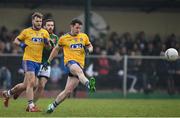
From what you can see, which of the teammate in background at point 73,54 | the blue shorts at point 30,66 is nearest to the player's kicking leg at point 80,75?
the teammate in background at point 73,54

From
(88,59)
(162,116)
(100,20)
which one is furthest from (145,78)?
(162,116)

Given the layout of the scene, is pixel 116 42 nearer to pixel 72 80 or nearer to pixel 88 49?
pixel 88 49

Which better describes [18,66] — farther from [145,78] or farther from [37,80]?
[37,80]

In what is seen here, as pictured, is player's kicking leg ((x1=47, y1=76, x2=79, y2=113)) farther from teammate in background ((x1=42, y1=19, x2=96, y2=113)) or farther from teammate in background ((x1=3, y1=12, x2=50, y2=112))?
teammate in background ((x1=3, y1=12, x2=50, y2=112))

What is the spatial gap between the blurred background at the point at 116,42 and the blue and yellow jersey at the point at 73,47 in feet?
34.1

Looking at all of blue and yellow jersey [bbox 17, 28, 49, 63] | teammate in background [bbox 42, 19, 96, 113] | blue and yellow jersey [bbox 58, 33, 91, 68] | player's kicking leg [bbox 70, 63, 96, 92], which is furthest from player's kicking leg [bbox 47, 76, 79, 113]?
blue and yellow jersey [bbox 17, 28, 49, 63]

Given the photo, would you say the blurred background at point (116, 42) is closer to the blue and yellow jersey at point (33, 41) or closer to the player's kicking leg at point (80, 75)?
the blue and yellow jersey at point (33, 41)

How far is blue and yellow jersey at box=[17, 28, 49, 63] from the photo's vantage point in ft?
54.0

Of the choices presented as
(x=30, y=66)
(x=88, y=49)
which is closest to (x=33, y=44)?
(x=30, y=66)

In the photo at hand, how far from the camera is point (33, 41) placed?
16500 millimetres

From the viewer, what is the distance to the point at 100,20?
3058 centimetres

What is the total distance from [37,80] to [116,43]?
11.6m

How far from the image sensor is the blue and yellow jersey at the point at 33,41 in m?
16.5

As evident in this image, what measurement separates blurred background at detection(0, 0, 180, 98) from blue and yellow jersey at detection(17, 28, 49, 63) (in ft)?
30.7
